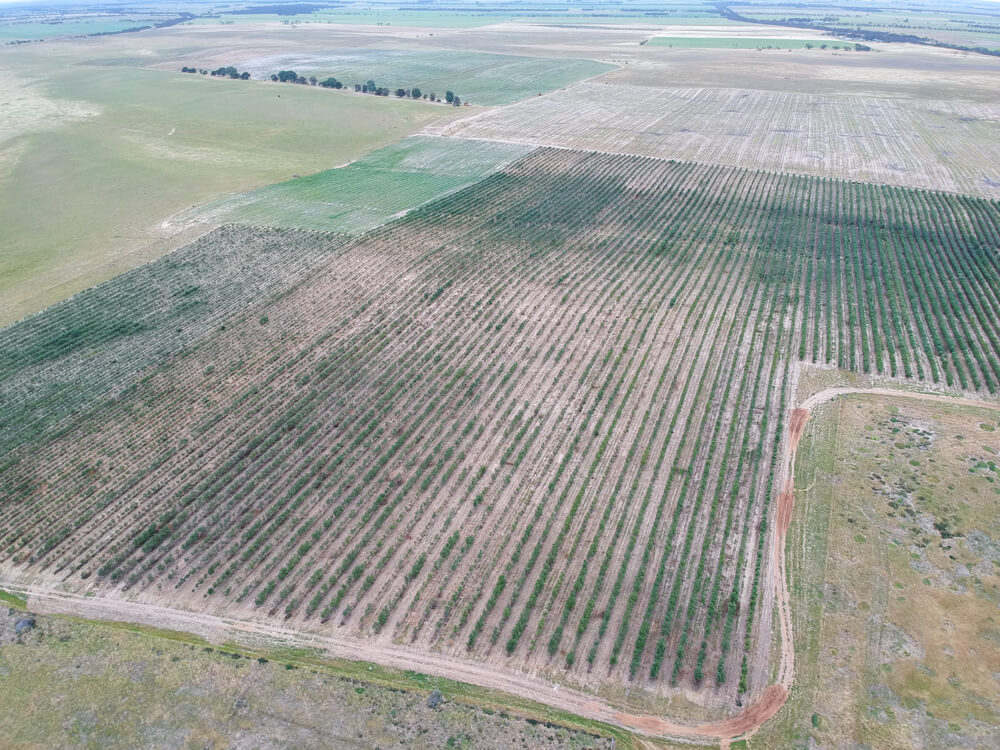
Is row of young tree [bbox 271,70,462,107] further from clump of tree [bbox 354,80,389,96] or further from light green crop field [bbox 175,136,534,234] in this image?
light green crop field [bbox 175,136,534,234]

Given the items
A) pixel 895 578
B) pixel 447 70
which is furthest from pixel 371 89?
pixel 895 578

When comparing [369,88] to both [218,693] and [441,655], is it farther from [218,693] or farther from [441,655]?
[218,693]

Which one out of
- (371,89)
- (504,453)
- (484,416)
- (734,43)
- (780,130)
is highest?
(734,43)

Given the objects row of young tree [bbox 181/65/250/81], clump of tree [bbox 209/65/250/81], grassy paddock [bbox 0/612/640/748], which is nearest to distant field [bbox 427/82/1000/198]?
clump of tree [bbox 209/65/250/81]

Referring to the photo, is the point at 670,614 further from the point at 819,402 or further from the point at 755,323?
the point at 755,323

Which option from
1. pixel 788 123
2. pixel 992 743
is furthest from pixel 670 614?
pixel 788 123

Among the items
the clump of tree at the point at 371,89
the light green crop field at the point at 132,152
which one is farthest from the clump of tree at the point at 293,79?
the clump of tree at the point at 371,89
